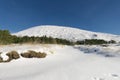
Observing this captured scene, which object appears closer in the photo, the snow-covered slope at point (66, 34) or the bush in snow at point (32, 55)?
the bush in snow at point (32, 55)

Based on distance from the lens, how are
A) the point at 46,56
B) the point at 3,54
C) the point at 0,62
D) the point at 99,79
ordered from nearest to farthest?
the point at 99,79, the point at 0,62, the point at 3,54, the point at 46,56

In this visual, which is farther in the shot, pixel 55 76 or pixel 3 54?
pixel 3 54

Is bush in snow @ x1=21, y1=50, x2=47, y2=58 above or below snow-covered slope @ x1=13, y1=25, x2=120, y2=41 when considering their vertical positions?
below

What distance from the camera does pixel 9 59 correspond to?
292 inches

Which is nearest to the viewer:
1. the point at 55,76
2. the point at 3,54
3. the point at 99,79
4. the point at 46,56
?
the point at 99,79

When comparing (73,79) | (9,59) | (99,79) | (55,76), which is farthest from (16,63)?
(99,79)

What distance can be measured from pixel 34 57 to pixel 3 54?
1.57 m

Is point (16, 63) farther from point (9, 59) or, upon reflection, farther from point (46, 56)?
point (46, 56)

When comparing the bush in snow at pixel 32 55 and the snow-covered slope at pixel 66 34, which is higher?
the snow-covered slope at pixel 66 34

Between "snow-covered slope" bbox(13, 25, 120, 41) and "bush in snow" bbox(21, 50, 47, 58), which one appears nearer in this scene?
"bush in snow" bbox(21, 50, 47, 58)

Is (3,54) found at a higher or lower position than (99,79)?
higher

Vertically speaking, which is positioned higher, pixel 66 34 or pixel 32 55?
pixel 66 34

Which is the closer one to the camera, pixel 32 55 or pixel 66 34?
pixel 32 55

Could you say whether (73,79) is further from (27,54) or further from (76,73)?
(27,54)
